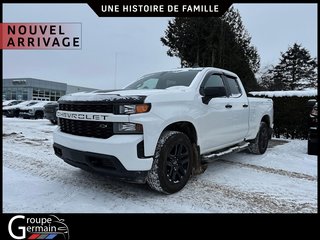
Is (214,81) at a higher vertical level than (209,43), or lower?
lower

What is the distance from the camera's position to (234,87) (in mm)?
5164

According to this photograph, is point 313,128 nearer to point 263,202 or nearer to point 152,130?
point 263,202

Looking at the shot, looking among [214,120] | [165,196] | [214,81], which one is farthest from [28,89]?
[165,196]

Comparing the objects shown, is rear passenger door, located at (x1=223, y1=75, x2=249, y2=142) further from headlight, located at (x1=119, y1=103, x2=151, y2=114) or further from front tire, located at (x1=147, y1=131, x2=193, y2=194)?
headlight, located at (x1=119, y1=103, x2=151, y2=114)

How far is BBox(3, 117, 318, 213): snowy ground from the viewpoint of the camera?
3.08m

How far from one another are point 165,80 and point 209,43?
53.4ft
